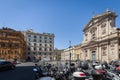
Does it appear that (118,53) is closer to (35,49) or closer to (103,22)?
(103,22)

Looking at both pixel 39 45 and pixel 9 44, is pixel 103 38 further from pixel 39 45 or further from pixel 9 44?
pixel 39 45

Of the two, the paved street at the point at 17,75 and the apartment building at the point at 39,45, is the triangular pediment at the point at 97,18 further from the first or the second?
the apartment building at the point at 39,45

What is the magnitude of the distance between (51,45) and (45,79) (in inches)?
3956

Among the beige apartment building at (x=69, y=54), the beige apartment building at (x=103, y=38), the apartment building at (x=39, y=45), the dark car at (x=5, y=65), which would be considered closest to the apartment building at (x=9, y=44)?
the beige apartment building at (x=69, y=54)

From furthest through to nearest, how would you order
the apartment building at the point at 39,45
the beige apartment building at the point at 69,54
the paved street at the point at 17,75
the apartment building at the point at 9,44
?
1. the apartment building at the point at 39,45
2. the beige apartment building at the point at 69,54
3. the apartment building at the point at 9,44
4. the paved street at the point at 17,75

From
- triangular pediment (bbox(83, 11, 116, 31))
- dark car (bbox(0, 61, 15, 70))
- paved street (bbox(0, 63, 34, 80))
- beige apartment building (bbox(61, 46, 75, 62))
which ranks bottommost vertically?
paved street (bbox(0, 63, 34, 80))

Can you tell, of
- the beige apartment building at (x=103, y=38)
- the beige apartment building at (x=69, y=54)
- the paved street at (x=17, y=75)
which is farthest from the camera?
the beige apartment building at (x=69, y=54)

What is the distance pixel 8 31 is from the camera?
250ft

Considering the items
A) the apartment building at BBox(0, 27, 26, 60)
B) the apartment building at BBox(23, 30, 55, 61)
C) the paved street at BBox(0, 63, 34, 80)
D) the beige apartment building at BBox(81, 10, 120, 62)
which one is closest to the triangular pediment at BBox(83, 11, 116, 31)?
the beige apartment building at BBox(81, 10, 120, 62)

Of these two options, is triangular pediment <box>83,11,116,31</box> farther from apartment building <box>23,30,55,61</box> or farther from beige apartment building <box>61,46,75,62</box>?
apartment building <box>23,30,55,61</box>

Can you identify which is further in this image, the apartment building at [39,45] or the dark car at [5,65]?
the apartment building at [39,45]

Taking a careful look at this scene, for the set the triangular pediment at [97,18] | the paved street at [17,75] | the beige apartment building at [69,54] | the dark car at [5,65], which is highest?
the triangular pediment at [97,18]

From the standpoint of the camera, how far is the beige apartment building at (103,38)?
→ 4246cm

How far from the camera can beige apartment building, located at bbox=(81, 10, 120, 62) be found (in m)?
42.5
